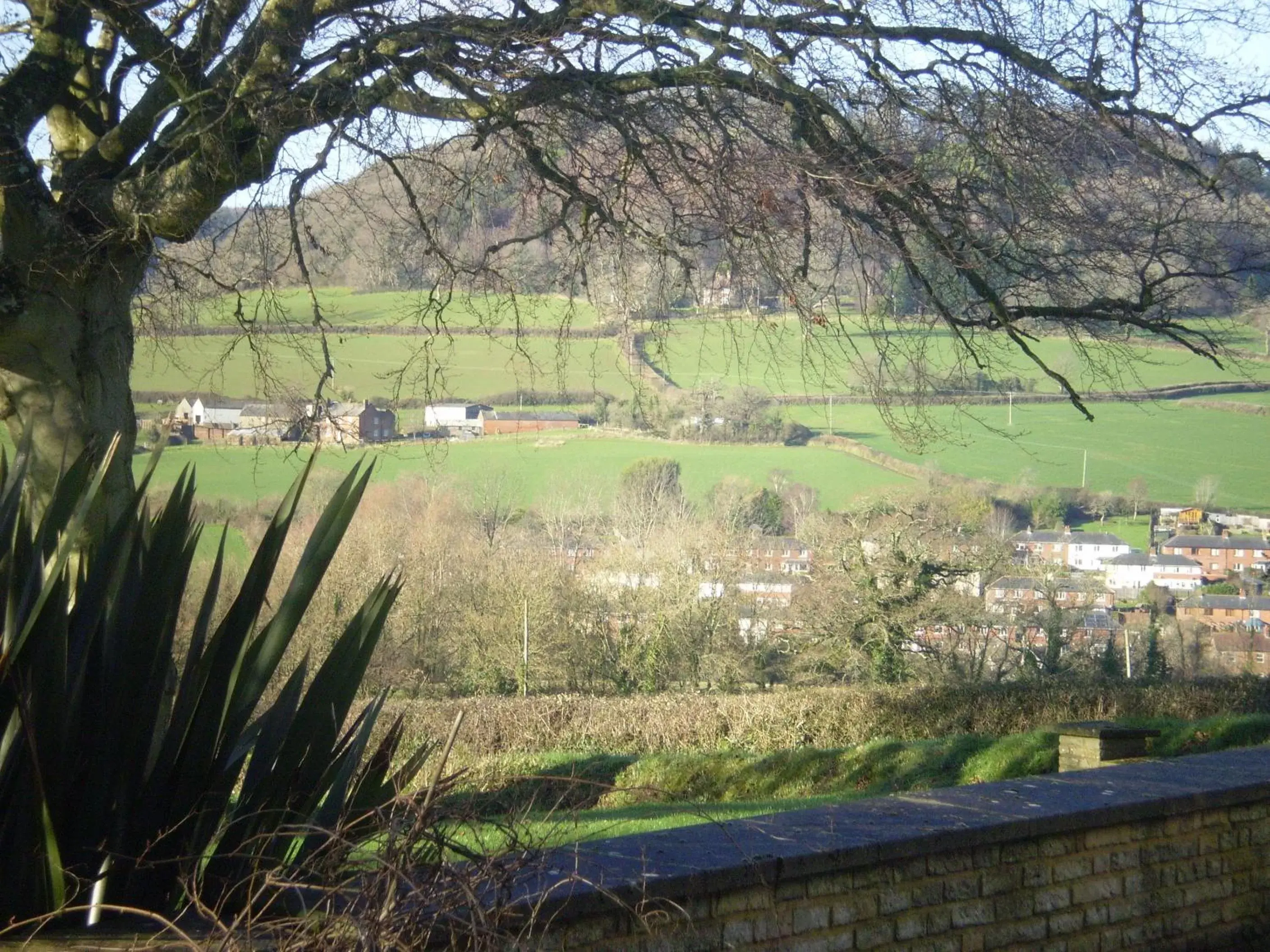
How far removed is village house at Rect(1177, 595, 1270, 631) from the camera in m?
27.0

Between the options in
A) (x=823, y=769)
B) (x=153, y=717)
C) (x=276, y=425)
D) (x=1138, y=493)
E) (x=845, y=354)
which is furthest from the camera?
(x=1138, y=493)

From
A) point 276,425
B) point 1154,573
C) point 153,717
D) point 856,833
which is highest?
point 276,425

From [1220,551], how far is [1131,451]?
11.9m

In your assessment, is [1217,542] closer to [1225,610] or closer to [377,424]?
[1225,610]

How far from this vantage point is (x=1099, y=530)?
38188 mm

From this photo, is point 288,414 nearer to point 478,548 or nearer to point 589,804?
point 589,804

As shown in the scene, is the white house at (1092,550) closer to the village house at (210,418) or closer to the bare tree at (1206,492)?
the bare tree at (1206,492)

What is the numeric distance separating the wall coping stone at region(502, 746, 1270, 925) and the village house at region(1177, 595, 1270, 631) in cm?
2528

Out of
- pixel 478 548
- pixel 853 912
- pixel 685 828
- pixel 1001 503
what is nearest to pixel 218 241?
pixel 685 828

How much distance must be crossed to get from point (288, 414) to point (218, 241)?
3.58 ft

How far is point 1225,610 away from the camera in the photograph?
28391mm

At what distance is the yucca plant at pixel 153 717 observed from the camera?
250cm

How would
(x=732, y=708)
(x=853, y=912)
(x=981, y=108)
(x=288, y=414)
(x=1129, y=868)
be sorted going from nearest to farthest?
1. (x=853, y=912)
2. (x=1129, y=868)
3. (x=981, y=108)
4. (x=288, y=414)
5. (x=732, y=708)

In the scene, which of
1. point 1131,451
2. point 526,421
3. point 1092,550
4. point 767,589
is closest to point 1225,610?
point 1092,550
